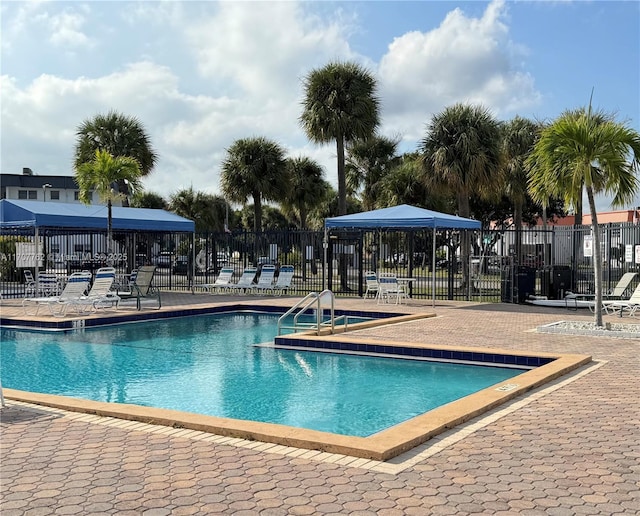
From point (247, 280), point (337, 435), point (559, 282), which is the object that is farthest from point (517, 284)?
point (337, 435)

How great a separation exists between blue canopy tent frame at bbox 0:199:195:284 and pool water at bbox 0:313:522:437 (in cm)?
628

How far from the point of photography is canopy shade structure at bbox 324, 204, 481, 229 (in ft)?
54.7

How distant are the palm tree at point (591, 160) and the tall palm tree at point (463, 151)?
12.4 meters

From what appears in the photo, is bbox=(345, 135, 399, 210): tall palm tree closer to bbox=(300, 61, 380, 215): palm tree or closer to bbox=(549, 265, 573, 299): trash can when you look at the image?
bbox=(300, 61, 380, 215): palm tree

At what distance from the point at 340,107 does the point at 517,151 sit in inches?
368

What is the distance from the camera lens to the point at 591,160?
1112 centimetres

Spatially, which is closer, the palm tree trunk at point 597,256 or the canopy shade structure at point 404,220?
the palm tree trunk at point 597,256

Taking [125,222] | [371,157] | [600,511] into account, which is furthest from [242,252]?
[600,511]

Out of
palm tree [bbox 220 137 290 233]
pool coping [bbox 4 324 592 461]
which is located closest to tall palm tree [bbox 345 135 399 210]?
palm tree [bbox 220 137 290 233]

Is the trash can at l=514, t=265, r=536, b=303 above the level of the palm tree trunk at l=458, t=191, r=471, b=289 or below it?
below

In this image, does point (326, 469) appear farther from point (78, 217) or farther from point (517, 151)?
point (517, 151)

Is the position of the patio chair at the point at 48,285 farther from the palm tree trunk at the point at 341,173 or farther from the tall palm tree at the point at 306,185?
the tall palm tree at the point at 306,185

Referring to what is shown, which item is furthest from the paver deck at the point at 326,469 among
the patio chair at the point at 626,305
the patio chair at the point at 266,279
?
the patio chair at the point at 266,279

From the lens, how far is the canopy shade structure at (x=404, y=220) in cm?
1667
